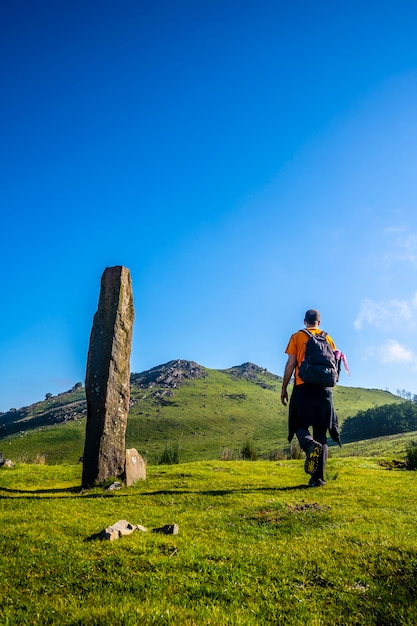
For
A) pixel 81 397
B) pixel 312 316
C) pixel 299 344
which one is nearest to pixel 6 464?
pixel 299 344

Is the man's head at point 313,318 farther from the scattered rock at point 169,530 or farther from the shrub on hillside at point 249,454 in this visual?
the shrub on hillside at point 249,454

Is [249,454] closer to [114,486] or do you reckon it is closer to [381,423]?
[114,486]

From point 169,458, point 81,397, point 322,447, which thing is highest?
Answer: point 81,397

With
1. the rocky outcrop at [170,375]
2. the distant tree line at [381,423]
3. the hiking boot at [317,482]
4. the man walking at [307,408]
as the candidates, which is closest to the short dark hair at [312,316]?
the man walking at [307,408]

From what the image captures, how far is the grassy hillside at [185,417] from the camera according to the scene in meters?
81.0

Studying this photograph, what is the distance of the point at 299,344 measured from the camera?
9.92 m

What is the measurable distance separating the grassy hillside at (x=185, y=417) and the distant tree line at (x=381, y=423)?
16.7 meters

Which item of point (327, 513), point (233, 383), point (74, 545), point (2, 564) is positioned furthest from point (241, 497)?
point (233, 383)

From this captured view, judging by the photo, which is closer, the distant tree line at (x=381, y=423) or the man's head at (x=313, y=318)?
the man's head at (x=313, y=318)

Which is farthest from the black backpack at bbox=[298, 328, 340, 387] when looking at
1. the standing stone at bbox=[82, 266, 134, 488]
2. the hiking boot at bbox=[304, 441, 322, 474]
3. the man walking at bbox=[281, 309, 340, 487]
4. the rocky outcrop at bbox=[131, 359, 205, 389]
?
the rocky outcrop at bbox=[131, 359, 205, 389]

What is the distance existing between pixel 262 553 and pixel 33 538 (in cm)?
306

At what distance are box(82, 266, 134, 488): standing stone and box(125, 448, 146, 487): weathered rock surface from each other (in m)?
0.18

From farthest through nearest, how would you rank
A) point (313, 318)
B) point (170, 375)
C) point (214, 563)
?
point (170, 375), point (313, 318), point (214, 563)

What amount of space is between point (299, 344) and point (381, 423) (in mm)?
96245
